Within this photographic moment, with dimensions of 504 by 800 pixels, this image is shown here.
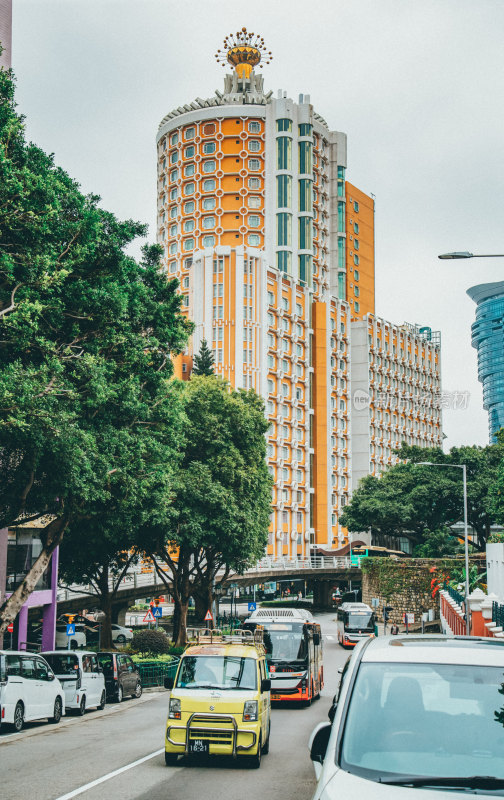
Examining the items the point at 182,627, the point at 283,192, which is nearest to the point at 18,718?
the point at 182,627

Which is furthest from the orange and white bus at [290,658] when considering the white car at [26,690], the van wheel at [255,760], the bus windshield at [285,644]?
the van wheel at [255,760]

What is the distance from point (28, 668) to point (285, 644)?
8066mm

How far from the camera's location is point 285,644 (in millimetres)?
25734

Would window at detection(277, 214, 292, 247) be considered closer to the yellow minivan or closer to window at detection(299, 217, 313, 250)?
window at detection(299, 217, 313, 250)

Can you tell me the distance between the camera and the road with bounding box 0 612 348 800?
12.1 meters

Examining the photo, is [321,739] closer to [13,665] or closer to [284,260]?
[13,665]

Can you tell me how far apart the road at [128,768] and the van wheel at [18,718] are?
10.3 inches

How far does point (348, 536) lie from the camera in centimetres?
10806

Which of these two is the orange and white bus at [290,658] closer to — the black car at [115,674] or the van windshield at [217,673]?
the black car at [115,674]

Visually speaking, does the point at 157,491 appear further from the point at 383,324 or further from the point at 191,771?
the point at 383,324

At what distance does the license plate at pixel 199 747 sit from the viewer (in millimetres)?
13969

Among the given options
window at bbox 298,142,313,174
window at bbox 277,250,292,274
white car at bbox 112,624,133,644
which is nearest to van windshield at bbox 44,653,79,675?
white car at bbox 112,624,133,644

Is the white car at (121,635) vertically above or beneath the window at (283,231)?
beneath

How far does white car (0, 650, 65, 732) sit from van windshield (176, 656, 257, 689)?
5768mm
